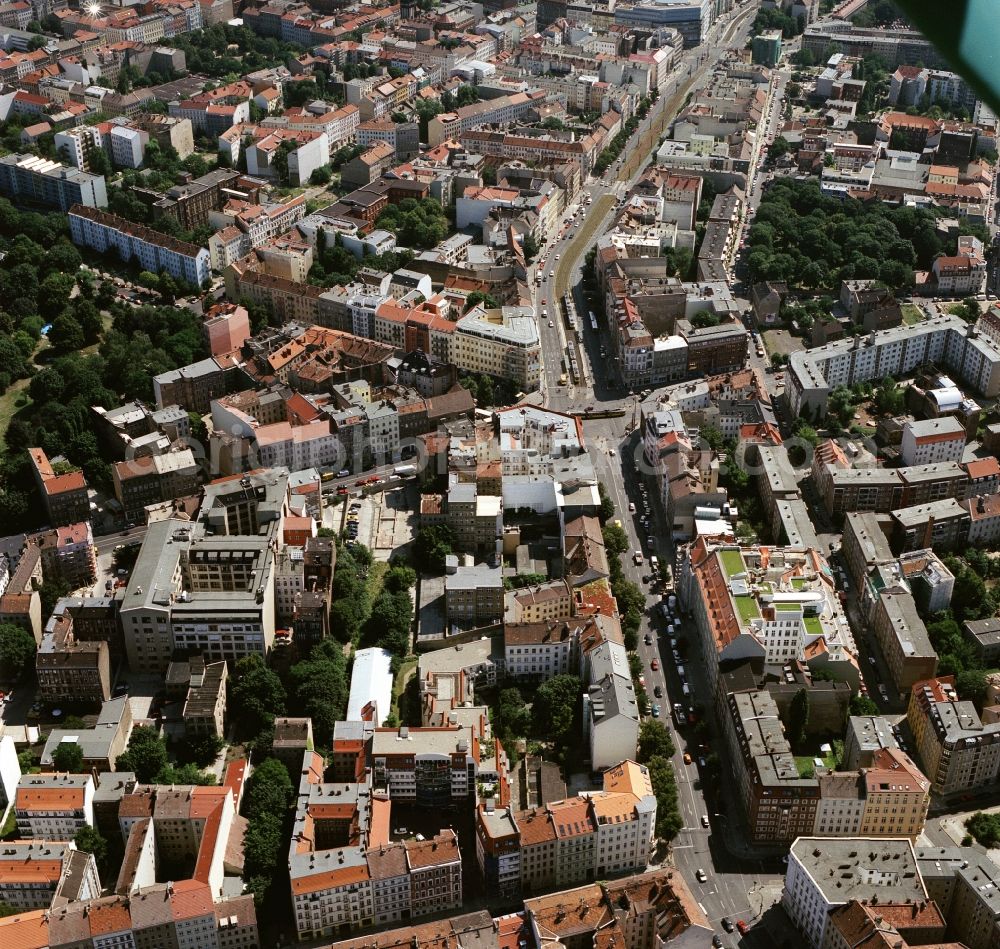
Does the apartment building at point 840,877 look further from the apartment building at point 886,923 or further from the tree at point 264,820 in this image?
the tree at point 264,820

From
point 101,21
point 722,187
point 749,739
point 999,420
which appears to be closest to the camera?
point 749,739

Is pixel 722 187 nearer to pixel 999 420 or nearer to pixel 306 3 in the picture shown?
pixel 999 420

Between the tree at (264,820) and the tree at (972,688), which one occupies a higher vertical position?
the tree at (972,688)

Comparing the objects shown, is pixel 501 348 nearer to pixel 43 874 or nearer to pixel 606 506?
pixel 606 506

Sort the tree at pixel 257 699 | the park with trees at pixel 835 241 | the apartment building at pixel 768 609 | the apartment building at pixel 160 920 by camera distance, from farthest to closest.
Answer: the park with trees at pixel 835 241 < the apartment building at pixel 768 609 < the tree at pixel 257 699 < the apartment building at pixel 160 920

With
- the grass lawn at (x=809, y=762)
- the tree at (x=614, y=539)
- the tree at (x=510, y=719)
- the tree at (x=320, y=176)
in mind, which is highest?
the tree at (x=320, y=176)

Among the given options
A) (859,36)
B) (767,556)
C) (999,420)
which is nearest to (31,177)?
(767,556)

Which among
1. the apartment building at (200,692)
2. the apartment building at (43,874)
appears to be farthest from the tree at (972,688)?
the apartment building at (43,874)
